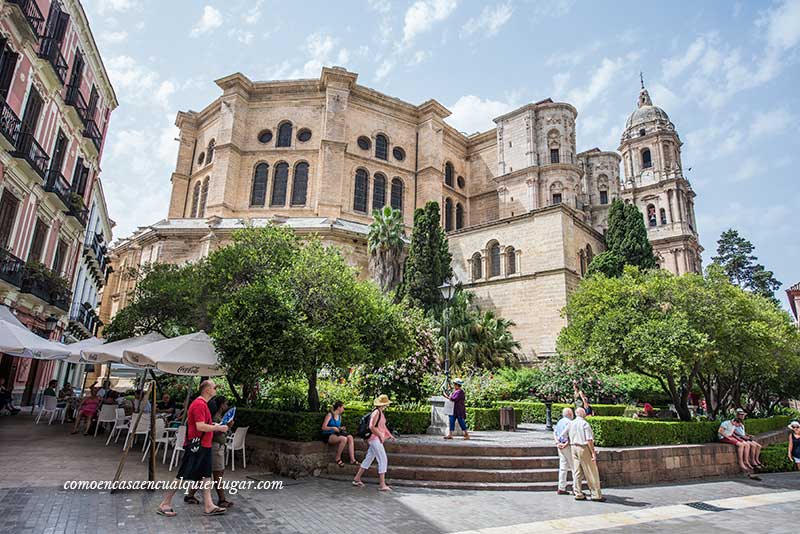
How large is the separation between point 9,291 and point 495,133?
3328 cm

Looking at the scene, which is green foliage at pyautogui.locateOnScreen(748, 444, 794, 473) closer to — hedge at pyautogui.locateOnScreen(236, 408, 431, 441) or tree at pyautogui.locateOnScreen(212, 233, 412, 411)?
hedge at pyautogui.locateOnScreen(236, 408, 431, 441)

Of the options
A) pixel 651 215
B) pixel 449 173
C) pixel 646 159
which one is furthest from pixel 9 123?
pixel 646 159

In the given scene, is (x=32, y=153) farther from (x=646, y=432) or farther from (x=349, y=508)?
(x=646, y=432)

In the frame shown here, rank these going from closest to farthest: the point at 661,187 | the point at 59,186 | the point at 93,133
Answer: the point at 59,186, the point at 93,133, the point at 661,187

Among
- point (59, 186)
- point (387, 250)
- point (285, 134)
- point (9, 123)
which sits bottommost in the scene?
point (59, 186)

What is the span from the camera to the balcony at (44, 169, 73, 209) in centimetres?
1430

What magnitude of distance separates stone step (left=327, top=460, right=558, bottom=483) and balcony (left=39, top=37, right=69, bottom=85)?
13.8m

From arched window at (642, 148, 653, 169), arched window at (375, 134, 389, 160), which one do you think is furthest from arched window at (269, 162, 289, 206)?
arched window at (642, 148, 653, 169)

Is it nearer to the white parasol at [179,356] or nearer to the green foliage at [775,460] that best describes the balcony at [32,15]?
the white parasol at [179,356]

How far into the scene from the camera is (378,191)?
33.4 meters

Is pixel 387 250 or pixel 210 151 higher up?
pixel 210 151

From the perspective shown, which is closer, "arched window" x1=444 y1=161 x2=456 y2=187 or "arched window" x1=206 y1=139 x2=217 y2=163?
"arched window" x1=206 y1=139 x2=217 y2=163

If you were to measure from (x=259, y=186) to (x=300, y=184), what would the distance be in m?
2.85

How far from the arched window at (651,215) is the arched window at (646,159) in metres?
4.18
